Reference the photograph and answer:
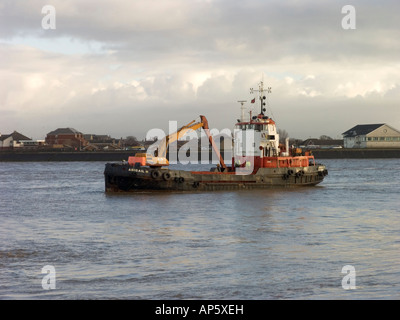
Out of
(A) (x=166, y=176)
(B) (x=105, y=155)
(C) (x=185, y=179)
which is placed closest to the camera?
(A) (x=166, y=176)

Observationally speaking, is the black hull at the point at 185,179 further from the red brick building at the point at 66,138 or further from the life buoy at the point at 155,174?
the red brick building at the point at 66,138

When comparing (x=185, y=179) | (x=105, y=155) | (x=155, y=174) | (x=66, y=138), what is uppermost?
(x=66, y=138)

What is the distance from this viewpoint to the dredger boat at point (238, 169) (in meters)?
39.6

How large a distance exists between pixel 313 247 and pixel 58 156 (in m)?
120

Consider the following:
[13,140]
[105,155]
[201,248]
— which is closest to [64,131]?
[13,140]

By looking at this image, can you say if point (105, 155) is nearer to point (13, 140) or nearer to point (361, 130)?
point (13, 140)

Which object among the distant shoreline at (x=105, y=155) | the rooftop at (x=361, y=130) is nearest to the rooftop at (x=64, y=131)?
the distant shoreline at (x=105, y=155)

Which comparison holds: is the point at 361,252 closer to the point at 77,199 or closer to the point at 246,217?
the point at 246,217

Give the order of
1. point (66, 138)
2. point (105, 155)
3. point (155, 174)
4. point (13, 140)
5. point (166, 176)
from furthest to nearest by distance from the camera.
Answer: point (13, 140) → point (66, 138) → point (105, 155) → point (166, 176) → point (155, 174)

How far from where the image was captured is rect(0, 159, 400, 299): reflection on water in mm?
14141

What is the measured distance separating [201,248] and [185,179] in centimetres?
2090

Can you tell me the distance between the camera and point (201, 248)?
19.3 meters

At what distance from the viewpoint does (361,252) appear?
722 inches

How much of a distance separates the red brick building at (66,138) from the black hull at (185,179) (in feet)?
396
